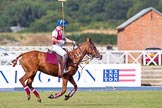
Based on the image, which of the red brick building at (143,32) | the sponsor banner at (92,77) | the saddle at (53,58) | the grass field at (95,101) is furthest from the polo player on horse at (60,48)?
the red brick building at (143,32)

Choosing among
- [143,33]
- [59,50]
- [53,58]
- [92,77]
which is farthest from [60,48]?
[143,33]

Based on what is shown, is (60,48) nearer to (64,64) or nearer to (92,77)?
(64,64)

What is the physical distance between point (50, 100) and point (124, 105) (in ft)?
11.1

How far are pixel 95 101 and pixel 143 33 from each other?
3606 centimetres

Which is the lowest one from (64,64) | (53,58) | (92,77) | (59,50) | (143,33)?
(92,77)

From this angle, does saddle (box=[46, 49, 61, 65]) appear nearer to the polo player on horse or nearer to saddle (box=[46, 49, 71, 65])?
saddle (box=[46, 49, 71, 65])

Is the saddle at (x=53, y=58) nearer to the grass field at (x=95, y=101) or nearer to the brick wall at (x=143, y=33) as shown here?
the grass field at (x=95, y=101)

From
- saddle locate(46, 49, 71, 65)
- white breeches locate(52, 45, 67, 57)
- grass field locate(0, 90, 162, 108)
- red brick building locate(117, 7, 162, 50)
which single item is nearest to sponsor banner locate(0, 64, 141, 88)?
grass field locate(0, 90, 162, 108)

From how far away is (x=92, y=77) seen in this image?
114ft

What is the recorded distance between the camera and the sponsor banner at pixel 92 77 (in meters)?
34.3

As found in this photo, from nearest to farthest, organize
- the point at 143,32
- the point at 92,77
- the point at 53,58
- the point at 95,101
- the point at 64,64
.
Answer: the point at 64,64, the point at 53,58, the point at 95,101, the point at 92,77, the point at 143,32

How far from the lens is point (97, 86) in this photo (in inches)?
1366

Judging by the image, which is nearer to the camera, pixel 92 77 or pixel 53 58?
pixel 53 58

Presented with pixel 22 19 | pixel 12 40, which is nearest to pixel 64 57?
pixel 12 40
